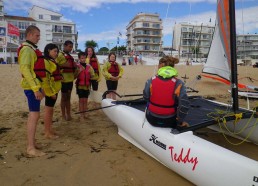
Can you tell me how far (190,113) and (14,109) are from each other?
4.24 meters

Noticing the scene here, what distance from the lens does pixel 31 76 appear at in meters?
3.04

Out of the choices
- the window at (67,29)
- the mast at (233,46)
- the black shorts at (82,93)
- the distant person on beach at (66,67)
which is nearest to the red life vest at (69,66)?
the distant person on beach at (66,67)

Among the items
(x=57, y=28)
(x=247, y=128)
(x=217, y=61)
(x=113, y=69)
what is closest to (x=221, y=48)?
(x=217, y=61)

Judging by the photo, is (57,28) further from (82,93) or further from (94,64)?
(82,93)

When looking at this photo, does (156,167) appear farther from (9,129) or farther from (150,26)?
(150,26)

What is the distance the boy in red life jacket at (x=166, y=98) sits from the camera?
2.84 meters

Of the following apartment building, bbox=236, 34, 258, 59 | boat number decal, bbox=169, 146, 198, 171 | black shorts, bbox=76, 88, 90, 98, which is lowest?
boat number decal, bbox=169, 146, 198, 171

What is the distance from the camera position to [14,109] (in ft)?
19.7

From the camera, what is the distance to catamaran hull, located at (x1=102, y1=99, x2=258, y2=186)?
220cm

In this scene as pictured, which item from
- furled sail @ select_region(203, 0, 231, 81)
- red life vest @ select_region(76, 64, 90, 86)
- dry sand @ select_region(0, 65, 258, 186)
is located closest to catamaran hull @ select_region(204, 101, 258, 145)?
dry sand @ select_region(0, 65, 258, 186)

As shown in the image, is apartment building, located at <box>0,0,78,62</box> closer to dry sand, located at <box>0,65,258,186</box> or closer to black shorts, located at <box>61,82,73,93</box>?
black shorts, located at <box>61,82,73,93</box>

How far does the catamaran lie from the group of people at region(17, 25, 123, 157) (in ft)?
2.49

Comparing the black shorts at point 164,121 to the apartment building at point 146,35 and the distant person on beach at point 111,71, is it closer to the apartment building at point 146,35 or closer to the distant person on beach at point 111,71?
the distant person on beach at point 111,71

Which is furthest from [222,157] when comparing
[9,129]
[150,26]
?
[150,26]
